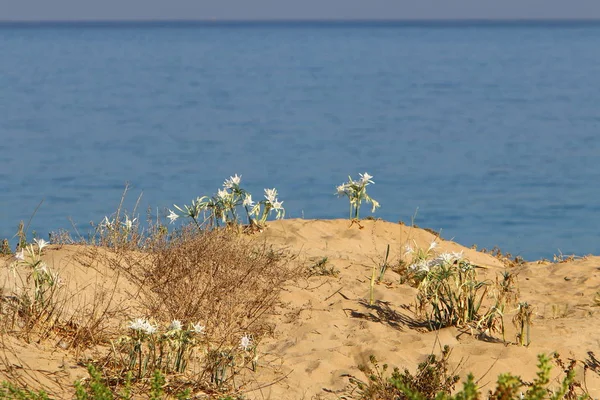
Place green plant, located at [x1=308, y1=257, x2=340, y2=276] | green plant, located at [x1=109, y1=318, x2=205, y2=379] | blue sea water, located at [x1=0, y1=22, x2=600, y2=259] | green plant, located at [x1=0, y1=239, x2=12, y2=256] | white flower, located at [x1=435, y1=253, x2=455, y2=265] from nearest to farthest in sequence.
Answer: green plant, located at [x1=109, y1=318, x2=205, y2=379]
white flower, located at [x1=435, y1=253, x2=455, y2=265]
green plant, located at [x1=0, y1=239, x2=12, y2=256]
green plant, located at [x1=308, y1=257, x2=340, y2=276]
blue sea water, located at [x1=0, y1=22, x2=600, y2=259]

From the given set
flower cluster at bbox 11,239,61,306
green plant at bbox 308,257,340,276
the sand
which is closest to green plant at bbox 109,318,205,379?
the sand

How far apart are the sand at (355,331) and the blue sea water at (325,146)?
699 cm

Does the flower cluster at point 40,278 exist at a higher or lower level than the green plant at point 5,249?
higher

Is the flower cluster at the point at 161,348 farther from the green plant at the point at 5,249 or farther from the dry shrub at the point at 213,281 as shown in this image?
the green plant at the point at 5,249

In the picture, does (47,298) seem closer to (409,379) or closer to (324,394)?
(324,394)

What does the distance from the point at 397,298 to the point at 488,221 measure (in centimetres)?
1005

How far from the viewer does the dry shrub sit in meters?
6.99

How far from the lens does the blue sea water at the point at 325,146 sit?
18.3m

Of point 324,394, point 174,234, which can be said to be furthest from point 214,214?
point 324,394

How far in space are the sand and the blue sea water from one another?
6.99 m

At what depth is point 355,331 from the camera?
23.9 ft

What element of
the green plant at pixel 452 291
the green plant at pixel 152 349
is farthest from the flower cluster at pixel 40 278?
the green plant at pixel 452 291

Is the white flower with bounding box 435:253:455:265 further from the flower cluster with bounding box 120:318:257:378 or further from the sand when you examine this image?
the flower cluster with bounding box 120:318:257:378

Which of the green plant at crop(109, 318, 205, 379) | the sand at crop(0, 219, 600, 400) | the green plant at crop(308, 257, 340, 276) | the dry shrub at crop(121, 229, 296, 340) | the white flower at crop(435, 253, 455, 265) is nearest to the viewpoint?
the green plant at crop(109, 318, 205, 379)
